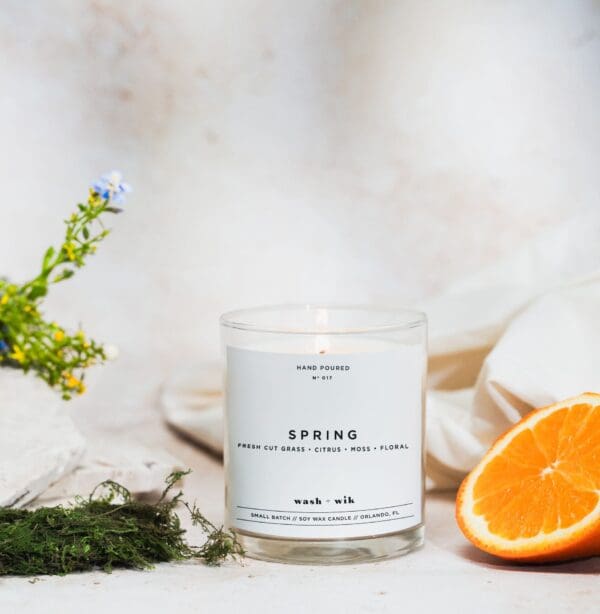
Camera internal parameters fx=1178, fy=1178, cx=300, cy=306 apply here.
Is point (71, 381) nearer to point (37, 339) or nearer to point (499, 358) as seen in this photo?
point (37, 339)

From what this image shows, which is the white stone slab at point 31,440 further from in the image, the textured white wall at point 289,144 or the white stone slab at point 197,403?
the textured white wall at point 289,144

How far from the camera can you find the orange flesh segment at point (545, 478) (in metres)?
0.82

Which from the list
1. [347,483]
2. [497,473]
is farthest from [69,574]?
[497,473]

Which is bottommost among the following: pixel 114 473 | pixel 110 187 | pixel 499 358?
pixel 114 473

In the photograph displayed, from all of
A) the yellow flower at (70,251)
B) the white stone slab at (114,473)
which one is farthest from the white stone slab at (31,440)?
the yellow flower at (70,251)

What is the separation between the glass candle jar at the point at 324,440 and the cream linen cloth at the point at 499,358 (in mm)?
189

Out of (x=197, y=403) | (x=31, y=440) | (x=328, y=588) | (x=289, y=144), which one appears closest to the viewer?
(x=328, y=588)

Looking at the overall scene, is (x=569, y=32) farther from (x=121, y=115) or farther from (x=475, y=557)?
(x=475, y=557)

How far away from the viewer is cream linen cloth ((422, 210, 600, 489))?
3.42 ft

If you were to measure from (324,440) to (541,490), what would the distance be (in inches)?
6.3

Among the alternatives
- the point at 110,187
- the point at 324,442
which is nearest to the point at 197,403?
the point at 110,187

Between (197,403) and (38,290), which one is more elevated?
(38,290)

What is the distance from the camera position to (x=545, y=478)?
85 cm

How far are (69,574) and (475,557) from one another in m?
0.30
